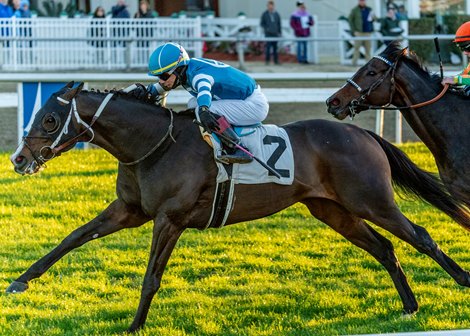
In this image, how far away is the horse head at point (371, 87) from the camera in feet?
24.4

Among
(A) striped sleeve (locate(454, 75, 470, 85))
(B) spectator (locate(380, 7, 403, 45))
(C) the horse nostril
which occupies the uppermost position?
(A) striped sleeve (locate(454, 75, 470, 85))

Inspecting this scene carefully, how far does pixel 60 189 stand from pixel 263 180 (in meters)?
5.23

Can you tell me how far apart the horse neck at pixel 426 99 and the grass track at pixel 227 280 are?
4.01 ft

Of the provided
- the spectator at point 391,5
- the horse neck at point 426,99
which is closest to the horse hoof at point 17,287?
the horse neck at point 426,99

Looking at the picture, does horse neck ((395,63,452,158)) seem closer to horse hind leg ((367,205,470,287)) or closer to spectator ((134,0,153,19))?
horse hind leg ((367,205,470,287))

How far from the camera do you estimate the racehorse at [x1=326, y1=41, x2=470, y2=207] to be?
291 inches

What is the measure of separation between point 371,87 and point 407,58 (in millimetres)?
363

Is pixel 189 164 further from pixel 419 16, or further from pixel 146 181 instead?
pixel 419 16

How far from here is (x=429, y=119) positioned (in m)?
7.48

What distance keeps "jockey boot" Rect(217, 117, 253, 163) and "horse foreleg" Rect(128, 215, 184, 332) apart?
61 centimetres

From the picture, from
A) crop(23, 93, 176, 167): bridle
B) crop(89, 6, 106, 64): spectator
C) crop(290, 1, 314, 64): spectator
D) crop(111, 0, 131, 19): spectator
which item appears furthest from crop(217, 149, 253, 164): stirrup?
crop(290, 1, 314, 64): spectator

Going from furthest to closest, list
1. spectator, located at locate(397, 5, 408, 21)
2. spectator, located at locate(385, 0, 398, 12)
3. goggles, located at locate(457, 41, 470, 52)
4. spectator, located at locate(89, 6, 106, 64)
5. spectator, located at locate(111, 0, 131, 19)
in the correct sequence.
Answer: spectator, located at locate(385, 0, 398, 12), spectator, located at locate(397, 5, 408, 21), spectator, located at locate(111, 0, 131, 19), spectator, located at locate(89, 6, 106, 64), goggles, located at locate(457, 41, 470, 52)

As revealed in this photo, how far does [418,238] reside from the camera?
7.11 meters

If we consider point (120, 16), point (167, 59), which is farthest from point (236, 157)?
point (120, 16)
